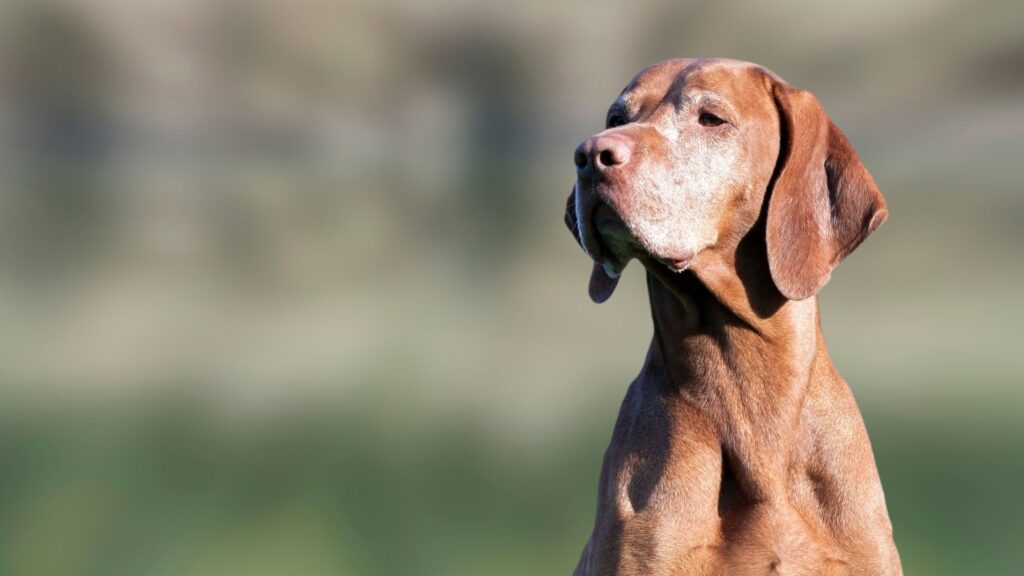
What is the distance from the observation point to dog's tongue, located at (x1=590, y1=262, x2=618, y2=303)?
4.87 meters

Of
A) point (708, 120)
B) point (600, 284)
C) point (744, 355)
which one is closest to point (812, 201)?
point (708, 120)

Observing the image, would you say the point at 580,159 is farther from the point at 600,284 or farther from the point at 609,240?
the point at 600,284

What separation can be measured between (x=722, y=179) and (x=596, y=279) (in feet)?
2.68

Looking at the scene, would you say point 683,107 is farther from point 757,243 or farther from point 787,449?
point 787,449

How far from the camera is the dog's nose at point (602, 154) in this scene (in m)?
4.06

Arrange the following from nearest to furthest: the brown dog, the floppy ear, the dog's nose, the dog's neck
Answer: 1. the dog's nose
2. the brown dog
3. the dog's neck
4. the floppy ear

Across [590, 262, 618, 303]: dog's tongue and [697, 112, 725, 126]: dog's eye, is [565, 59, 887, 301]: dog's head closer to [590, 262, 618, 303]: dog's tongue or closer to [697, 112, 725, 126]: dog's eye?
[697, 112, 725, 126]: dog's eye

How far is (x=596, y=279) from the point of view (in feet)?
16.1

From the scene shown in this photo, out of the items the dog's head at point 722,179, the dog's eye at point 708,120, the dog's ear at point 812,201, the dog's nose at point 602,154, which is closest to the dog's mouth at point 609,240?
the dog's head at point 722,179

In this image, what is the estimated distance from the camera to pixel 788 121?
14.7 ft

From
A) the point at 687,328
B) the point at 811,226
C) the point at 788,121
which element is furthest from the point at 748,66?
the point at 687,328

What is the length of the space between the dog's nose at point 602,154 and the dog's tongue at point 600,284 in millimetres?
848

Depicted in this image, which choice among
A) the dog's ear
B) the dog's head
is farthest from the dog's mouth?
the dog's ear

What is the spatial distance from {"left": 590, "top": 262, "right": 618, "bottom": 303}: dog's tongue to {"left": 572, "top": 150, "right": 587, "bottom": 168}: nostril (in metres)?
0.81
